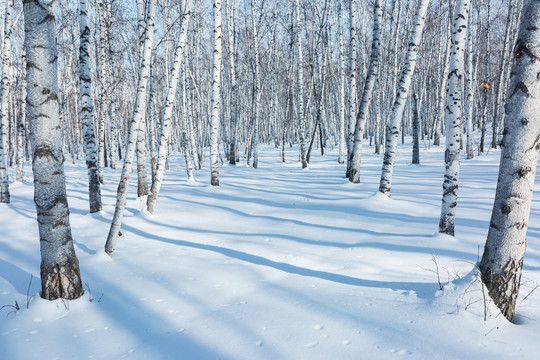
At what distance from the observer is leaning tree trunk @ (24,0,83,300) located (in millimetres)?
2939

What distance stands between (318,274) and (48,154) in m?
3.22

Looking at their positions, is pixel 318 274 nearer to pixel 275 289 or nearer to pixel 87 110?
pixel 275 289

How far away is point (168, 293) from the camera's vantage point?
348cm

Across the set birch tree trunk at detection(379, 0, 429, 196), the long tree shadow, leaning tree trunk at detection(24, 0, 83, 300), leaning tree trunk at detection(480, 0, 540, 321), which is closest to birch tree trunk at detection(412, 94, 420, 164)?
birch tree trunk at detection(379, 0, 429, 196)

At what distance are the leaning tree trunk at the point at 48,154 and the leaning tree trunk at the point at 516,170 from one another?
4055mm

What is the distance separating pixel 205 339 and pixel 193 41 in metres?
15.3

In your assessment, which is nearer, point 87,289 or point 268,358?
point 268,358

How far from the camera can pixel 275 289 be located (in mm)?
3475

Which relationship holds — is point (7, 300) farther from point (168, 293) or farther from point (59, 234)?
point (168, 293)

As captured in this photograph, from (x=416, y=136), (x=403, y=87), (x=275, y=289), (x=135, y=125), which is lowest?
(x=275, y=289)

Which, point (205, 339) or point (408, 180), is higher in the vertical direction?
point (408, 180)

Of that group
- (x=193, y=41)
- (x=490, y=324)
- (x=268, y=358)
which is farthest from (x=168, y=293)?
(x=193, y=41)

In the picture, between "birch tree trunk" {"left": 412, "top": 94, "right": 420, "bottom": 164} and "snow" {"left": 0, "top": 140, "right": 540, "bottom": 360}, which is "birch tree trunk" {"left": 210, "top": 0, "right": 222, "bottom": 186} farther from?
"birch tree trunk" {"left": 412, "top": 94, "right": 420, "bottom": 164}


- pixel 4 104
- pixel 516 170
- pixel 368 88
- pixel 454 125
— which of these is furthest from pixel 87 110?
pixel 516 170
